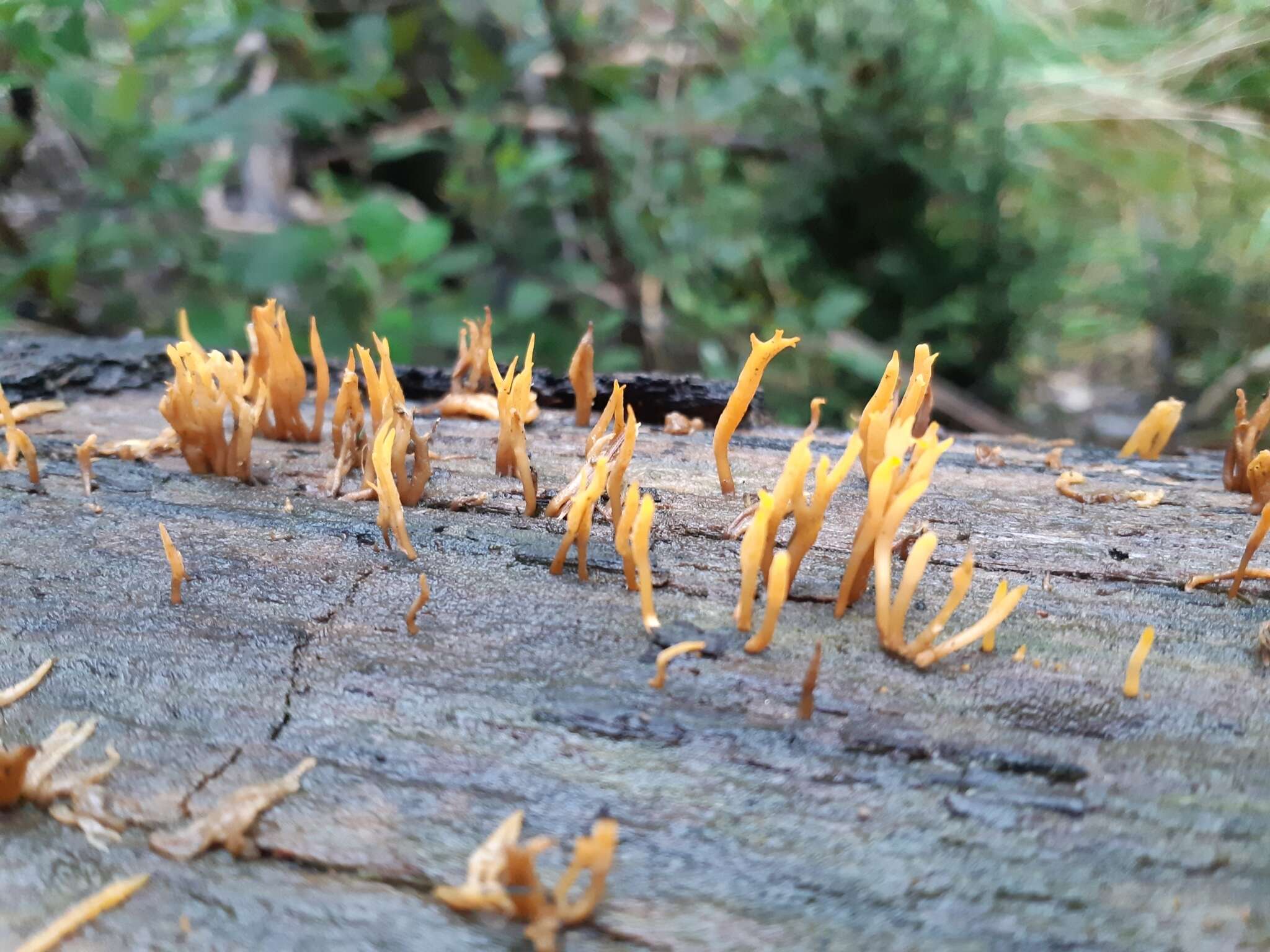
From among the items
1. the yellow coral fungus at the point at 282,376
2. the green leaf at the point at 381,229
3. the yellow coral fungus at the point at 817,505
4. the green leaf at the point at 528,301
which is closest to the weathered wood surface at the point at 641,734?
the yellow coral fungus at the point at 817,505

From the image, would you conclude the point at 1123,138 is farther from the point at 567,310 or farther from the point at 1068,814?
the point at 1068,814

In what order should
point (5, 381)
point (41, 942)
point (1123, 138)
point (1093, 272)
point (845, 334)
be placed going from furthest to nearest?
point (1093, 272)
point (1123, 138)
point (845, 334)
point (5, 381)
point (41, 942)

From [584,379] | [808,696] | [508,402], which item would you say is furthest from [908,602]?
[584,379]

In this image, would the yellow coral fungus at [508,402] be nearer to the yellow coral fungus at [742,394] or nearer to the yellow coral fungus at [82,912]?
the yellow coral fungus at [742,394]

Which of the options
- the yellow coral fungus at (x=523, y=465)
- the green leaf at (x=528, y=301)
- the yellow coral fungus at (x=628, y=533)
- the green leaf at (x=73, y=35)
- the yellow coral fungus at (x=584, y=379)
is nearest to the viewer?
the yellow coral fungus at (x=628, y=533)

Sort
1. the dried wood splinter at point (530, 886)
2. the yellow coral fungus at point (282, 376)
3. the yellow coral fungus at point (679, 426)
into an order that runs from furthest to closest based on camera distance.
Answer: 1. the yellow coral fungus at point (679, 426)
2. the yellow coral fungus at point (282, 376)
3. the dried wood splinter at point (530, 886)

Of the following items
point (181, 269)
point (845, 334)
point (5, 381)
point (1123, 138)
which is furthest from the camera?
point (1123, 138)

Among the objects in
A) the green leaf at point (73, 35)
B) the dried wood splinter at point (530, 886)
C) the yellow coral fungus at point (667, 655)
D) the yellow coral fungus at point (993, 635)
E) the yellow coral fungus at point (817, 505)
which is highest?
the green leaf at point (73, 35)

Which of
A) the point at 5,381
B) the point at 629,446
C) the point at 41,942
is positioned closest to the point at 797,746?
the point at 629,446

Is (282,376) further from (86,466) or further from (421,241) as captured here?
(421,241)
